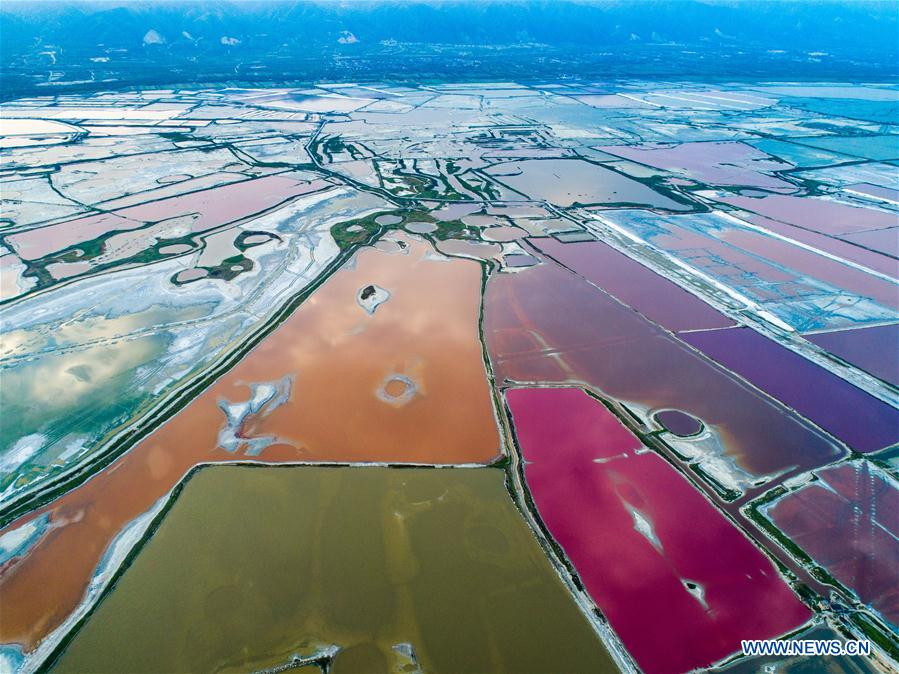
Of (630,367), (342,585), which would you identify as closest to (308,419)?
(342,585)

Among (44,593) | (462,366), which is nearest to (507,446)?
(462,366)

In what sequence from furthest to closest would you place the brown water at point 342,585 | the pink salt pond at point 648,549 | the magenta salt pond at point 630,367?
the magenta salt pond at point 630,367, the pink salt pond at point 648,549, the brown water at point 342,585

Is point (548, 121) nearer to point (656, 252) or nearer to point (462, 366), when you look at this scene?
point (656, 252)

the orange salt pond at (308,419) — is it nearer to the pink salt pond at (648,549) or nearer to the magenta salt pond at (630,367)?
the magenta salt pond at (630,367)

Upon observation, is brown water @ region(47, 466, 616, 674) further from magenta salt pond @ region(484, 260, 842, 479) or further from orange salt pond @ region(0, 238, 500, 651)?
magenta salt pond @ region(484, 260, 842, 479)

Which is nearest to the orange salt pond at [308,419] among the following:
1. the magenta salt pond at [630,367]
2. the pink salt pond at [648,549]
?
the magenta salt pond at [630,367]

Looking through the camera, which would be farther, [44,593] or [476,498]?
[476,498]

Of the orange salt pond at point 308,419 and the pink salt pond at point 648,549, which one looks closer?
the pink salt pond at point 648,549
